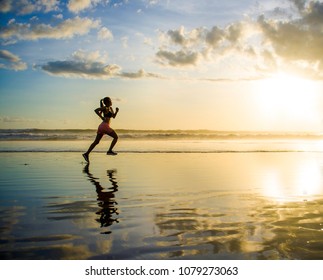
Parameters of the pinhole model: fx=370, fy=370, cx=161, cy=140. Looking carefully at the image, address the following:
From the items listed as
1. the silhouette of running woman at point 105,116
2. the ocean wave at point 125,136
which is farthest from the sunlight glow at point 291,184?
the ocean wave at point 125,136

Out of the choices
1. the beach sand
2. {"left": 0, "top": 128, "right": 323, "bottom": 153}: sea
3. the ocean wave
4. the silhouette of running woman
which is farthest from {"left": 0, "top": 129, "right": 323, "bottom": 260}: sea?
the ocean wave

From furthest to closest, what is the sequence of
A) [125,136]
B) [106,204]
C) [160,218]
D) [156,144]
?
1. [125,136]
2. [156,144]
3. [106,204]
4. [160,218]

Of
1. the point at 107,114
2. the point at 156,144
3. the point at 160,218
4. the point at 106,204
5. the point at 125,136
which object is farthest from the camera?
the point at 125,136

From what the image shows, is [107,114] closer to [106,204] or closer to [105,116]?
[105,116]

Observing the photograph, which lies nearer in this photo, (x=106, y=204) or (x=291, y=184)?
(x=106, y=204)

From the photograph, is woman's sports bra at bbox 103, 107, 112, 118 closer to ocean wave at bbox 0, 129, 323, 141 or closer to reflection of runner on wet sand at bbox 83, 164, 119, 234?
reflection of runner on wet sand at bbox 83, 164, 119, 234

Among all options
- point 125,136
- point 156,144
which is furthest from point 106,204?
point 125,136

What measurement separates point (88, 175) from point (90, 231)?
5.60 metres

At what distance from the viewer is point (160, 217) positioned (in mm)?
5219

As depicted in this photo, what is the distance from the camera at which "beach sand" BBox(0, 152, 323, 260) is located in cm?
385

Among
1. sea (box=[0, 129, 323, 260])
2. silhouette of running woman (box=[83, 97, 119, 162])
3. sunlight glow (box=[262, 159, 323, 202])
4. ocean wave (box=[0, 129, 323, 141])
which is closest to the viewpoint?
sea (box=[0, 129, 323, 260])

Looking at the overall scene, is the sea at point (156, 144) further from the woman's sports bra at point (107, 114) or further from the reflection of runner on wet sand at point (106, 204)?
the reflection of runner on wet sand at point (106, 204)

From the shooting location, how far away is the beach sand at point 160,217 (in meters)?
3.85

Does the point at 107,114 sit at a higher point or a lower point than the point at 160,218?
higher
